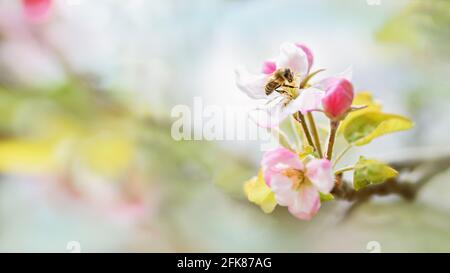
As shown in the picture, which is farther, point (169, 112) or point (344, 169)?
point (169, 112)

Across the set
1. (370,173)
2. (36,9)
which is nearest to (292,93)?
(370,173)

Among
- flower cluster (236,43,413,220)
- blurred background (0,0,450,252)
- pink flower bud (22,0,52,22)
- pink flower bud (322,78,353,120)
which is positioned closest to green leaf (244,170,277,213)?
flower cluster (236,43,413,220)

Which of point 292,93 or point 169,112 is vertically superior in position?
point 169,112

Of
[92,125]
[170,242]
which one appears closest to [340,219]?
[170,242]

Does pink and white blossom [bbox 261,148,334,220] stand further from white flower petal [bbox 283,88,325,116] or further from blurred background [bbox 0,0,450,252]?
blurred background [bbox 0,0,450,252]

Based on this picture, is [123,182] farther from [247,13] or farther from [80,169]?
[247,13]

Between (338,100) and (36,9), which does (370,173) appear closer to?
(338,100)

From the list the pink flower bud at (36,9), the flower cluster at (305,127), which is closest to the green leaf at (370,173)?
the flower cluster at (305,127)

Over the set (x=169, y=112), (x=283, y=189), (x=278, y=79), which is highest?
(x=169, y=112)
